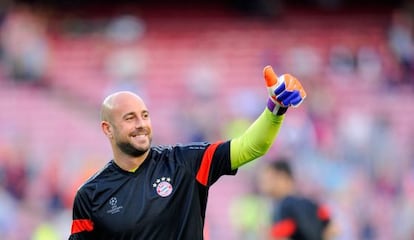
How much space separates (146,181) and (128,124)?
31cm

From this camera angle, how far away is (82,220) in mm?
5234

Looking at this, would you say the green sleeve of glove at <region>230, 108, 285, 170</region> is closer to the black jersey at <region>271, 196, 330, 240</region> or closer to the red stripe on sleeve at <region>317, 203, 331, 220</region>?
the black jersey at <region>271, 196, 330, 240</region>

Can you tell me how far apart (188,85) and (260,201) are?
2.88 meters

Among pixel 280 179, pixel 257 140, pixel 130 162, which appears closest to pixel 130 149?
pixel 130 162

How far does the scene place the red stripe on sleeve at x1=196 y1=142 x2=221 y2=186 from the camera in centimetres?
513

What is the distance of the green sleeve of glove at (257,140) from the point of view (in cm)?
491

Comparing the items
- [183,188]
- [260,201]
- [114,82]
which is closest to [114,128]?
[183,188]

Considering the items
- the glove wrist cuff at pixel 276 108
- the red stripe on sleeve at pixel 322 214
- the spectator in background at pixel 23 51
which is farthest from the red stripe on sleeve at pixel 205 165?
the spectator in background at pixel 23 51

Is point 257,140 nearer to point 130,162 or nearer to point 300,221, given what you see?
point 130,162

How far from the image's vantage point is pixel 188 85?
582 inches

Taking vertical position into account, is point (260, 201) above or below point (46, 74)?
below

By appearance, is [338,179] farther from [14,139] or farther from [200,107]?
[14,139]

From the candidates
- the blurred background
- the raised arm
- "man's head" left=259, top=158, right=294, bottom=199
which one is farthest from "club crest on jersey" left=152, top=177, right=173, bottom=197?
the blurred background

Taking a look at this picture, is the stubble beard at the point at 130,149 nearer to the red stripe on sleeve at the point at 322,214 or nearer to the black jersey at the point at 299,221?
the black jersey at the point at 299,221
